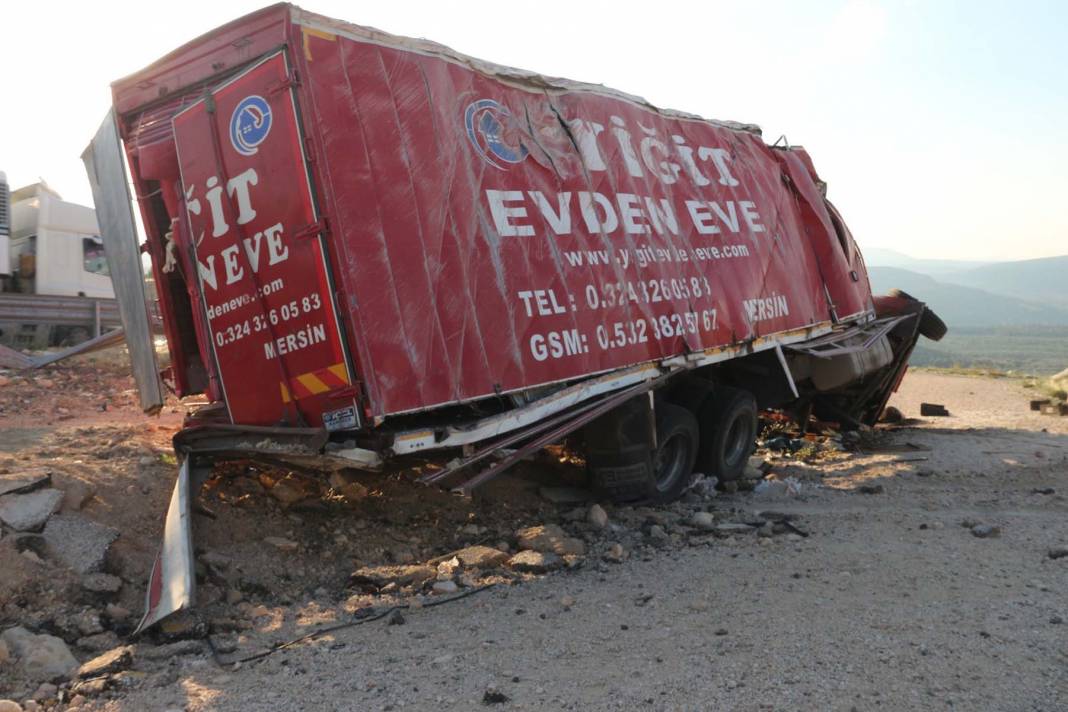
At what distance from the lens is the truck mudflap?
432 centimetres

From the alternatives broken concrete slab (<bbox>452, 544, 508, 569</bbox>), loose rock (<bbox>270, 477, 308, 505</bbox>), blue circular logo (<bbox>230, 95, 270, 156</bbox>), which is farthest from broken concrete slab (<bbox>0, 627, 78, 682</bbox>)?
blue circular logo (<bbox>230, 95, 270, 156</bbox>)

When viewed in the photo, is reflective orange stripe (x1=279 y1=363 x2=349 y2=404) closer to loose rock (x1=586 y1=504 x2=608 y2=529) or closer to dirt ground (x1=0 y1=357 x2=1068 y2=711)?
dirt ground (x1=0 y1=357 x2=1068 y2=711)

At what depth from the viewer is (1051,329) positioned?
121062 mm

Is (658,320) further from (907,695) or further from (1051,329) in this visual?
(1051,329)

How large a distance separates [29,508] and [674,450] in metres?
4.70

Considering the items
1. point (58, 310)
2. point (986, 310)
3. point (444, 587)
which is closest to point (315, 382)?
point (444, 587)

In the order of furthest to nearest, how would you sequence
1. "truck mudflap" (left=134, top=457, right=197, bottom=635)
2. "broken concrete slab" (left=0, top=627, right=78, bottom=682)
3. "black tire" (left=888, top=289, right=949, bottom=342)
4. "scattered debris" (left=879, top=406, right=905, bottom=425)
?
1. "scattered debris" (left=879, top=406, right=905, bottom=425)
2. "black tire" (left=888, top=289, right=949, bottom=342)
3. "truck mudflap" (left=134, top=457, right=197, bottom=635)
4. "broken concrete slab" (left=0, top=627, right=78, bottom=682)

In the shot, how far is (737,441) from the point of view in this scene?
838 centimetres

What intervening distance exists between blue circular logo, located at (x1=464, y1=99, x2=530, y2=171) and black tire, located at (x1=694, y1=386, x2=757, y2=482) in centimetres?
319

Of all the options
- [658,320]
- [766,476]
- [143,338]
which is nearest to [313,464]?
[143,338]

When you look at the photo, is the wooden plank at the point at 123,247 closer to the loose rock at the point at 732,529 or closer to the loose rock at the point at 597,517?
the loose rock at the point at 597,517

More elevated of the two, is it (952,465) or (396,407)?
(396,407)

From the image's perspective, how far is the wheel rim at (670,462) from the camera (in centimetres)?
729

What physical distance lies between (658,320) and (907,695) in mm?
3642
